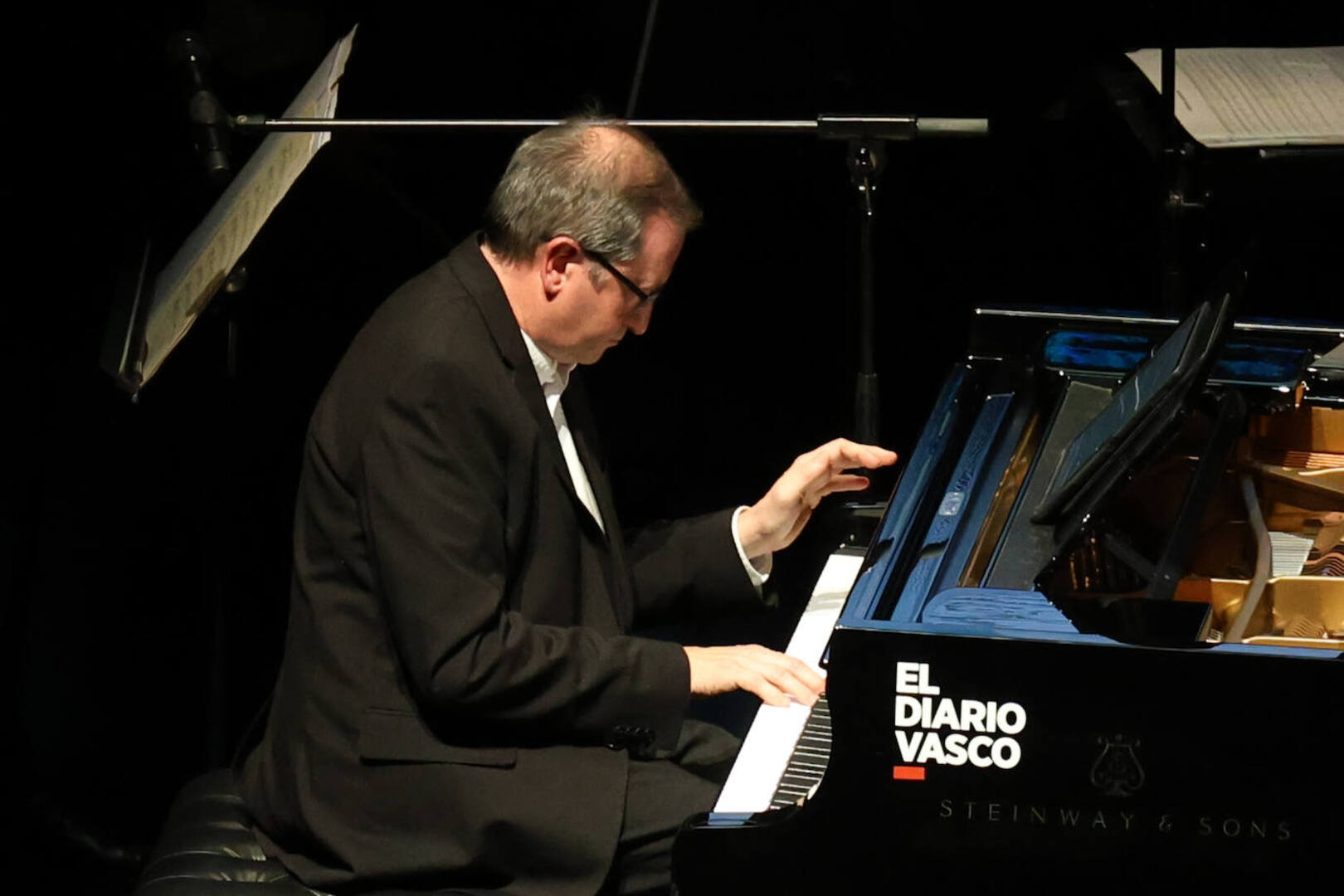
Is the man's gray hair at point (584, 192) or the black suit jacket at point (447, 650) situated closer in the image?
the black suit jacket at point (447, 650)

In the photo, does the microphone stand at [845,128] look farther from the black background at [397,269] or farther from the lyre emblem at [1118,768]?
the lyre emblem at [1118,768]

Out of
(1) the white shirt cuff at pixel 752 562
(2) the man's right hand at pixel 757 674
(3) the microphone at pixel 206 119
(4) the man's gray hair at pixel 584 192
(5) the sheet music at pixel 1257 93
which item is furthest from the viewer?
(5) the sheet music at pixel 1257 93

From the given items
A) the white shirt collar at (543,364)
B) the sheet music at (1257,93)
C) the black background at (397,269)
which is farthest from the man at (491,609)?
the sheet music at (1257,93)

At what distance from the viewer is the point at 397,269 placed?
346 cm

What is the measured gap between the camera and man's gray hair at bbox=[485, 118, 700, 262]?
223 centimetres

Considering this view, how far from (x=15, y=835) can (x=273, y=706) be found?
1117 mm

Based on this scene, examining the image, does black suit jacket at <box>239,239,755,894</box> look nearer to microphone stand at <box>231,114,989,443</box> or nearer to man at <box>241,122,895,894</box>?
man at <box>241,122,895,894</box>

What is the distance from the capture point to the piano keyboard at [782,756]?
6.23 ft

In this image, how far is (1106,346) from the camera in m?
2.58

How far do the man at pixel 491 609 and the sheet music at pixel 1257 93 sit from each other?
98 centimetres

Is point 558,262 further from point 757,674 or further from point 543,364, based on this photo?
point 757,674

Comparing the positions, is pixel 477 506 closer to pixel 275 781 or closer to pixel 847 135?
pixel 275 781

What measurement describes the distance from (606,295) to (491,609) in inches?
18.8

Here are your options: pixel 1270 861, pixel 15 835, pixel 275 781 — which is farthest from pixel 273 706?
pixel 1270 861
